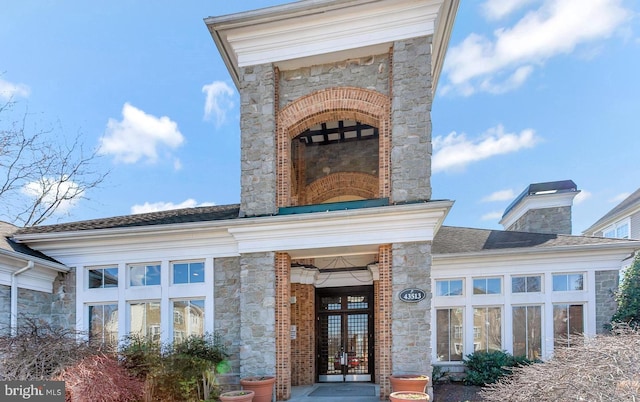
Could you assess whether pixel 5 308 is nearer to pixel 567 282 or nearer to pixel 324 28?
pixel 324 28

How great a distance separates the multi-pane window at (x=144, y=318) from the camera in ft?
31.9

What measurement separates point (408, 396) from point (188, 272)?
600 cm

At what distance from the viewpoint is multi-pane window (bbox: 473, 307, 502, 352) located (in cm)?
1146

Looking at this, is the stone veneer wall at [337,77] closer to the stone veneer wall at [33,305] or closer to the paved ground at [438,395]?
the paved ground at [438,395]

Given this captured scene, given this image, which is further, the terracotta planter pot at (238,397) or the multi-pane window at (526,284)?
the multi-pane window at (526,284)

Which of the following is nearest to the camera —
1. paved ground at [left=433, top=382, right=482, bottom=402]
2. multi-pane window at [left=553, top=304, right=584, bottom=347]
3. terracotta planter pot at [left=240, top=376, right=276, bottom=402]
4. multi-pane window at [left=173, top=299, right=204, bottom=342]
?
terracotta planter pot at [left=240, top=376, right=276, bottom=402]

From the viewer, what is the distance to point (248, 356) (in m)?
8.68

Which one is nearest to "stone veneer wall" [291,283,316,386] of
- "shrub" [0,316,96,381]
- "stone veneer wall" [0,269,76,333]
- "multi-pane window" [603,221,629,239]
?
"shrub" [0,316,96,381]

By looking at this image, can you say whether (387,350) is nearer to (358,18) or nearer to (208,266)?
(208,266)

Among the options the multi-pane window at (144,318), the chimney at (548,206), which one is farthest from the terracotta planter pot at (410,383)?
the chimney at (548,206)

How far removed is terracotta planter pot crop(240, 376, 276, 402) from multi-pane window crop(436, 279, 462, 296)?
6051 millimetres

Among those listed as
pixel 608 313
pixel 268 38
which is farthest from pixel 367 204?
pixel 608 313

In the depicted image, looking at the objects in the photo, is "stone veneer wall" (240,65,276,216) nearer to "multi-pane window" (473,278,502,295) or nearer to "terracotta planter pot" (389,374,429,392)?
"terracotta planter pot" (389,374,429,392)

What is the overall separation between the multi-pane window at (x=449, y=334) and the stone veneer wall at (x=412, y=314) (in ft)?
13.5
